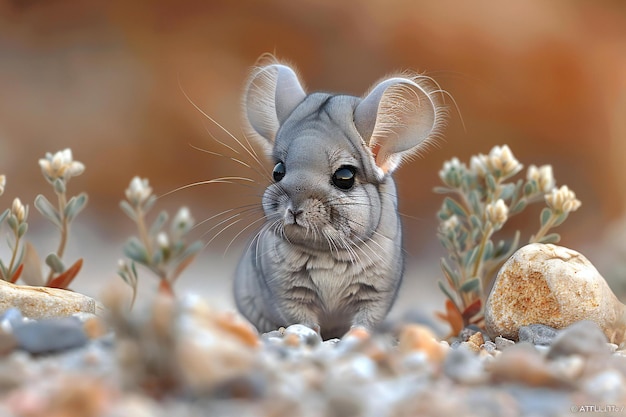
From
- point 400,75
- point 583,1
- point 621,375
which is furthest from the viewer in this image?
point 583,1

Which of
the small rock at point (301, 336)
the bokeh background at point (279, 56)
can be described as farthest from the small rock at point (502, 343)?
the bokeh background at point (279, 56)

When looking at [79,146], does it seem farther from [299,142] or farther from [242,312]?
[299,142]

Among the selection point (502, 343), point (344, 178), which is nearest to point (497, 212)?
point (502, 343)

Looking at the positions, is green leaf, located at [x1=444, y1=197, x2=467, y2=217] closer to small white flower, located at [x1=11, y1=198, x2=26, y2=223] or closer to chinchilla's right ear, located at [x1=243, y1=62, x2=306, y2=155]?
chinchilla's right ear, located at [x1=243, y1=62, x2=306, y2=155]

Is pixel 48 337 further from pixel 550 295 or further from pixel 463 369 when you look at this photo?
pixel 550 295

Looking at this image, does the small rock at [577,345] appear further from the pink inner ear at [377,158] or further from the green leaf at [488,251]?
the green leaf at [488,251]

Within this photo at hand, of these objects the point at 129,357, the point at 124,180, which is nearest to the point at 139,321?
the point at 129,357
